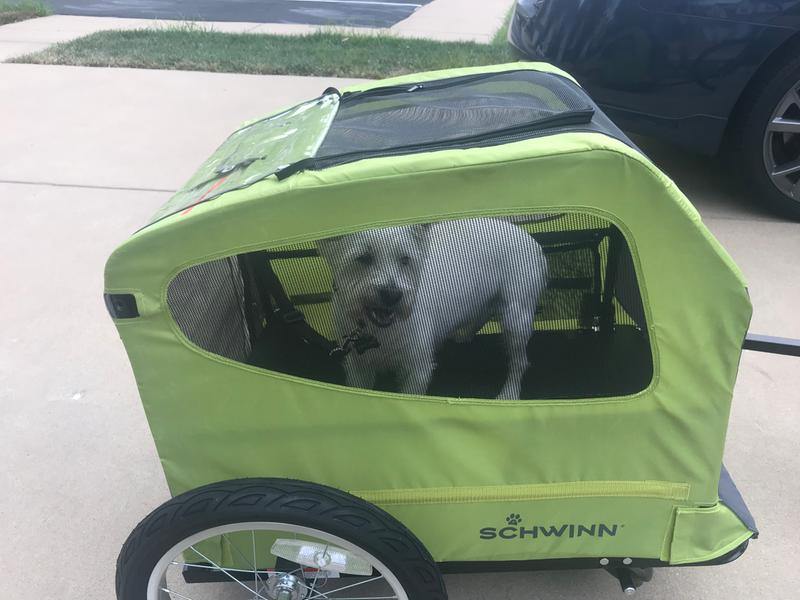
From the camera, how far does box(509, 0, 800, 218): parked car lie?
3271 mm

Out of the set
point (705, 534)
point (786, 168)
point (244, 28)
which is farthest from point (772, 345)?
point (244, 28)

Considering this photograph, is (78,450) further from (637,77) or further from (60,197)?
(637,77)

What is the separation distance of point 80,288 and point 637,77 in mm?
3083

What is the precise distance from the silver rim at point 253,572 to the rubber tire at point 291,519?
0.03m

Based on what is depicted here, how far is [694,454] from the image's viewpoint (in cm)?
147

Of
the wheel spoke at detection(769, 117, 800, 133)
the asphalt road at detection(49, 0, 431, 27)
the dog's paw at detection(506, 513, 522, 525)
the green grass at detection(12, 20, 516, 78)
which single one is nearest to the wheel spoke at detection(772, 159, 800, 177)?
the wheel spoke at detection(769, 117, 800, 133)

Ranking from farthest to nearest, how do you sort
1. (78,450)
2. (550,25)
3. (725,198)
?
1. (725,198)
2. (550,25)
3. (78,450)

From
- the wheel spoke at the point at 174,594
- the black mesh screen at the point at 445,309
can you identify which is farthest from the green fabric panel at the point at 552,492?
the wheel spoke at the point at 174,594

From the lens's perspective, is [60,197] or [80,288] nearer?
[80,288]

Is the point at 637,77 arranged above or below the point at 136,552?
above

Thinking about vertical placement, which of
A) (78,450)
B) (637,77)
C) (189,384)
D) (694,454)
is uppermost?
(637,77)

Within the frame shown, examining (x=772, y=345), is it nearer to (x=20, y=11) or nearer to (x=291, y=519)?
(x=291, y=519)

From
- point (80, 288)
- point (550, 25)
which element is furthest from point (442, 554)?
point (550, 25)

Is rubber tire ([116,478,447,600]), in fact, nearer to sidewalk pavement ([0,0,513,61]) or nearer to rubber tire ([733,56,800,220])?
rubber tire ([733,56,800,220])
